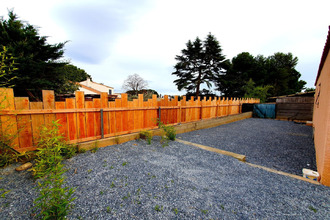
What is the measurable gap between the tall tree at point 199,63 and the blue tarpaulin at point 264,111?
41.0 ft

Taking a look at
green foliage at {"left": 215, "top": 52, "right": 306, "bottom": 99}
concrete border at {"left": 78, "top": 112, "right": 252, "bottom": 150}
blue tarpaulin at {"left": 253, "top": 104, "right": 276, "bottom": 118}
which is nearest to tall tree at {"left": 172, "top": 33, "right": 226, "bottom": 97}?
green foliage at {"left": 215, "top": 52, "right": 306, "bottom": 99}

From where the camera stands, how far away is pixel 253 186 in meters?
2.40

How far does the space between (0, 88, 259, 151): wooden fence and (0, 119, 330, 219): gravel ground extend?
0.62 metres

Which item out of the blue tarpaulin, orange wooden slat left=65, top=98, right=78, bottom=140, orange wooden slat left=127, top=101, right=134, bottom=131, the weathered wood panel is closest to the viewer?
orange wooden slat left=65, top=98, right=78, bottom=140

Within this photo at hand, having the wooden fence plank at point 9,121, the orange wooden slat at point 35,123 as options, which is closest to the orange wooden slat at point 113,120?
the orange wooden slat at point 35,123

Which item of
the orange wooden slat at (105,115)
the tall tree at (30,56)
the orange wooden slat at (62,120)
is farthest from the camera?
the tall tree at (30,56)

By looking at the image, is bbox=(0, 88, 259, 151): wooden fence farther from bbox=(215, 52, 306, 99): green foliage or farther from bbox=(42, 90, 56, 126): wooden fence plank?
bbox=(215, 52, 306, 99): green foliage

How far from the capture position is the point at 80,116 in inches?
137

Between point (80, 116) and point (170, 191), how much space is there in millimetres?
2780

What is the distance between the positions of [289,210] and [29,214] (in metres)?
3.18

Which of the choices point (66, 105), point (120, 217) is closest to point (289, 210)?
point (120, 217)

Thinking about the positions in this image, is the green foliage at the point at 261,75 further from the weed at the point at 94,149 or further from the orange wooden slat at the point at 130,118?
the weed at the point at 94,149

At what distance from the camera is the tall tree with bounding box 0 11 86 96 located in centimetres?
837

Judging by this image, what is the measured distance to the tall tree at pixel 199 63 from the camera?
78.5ft
